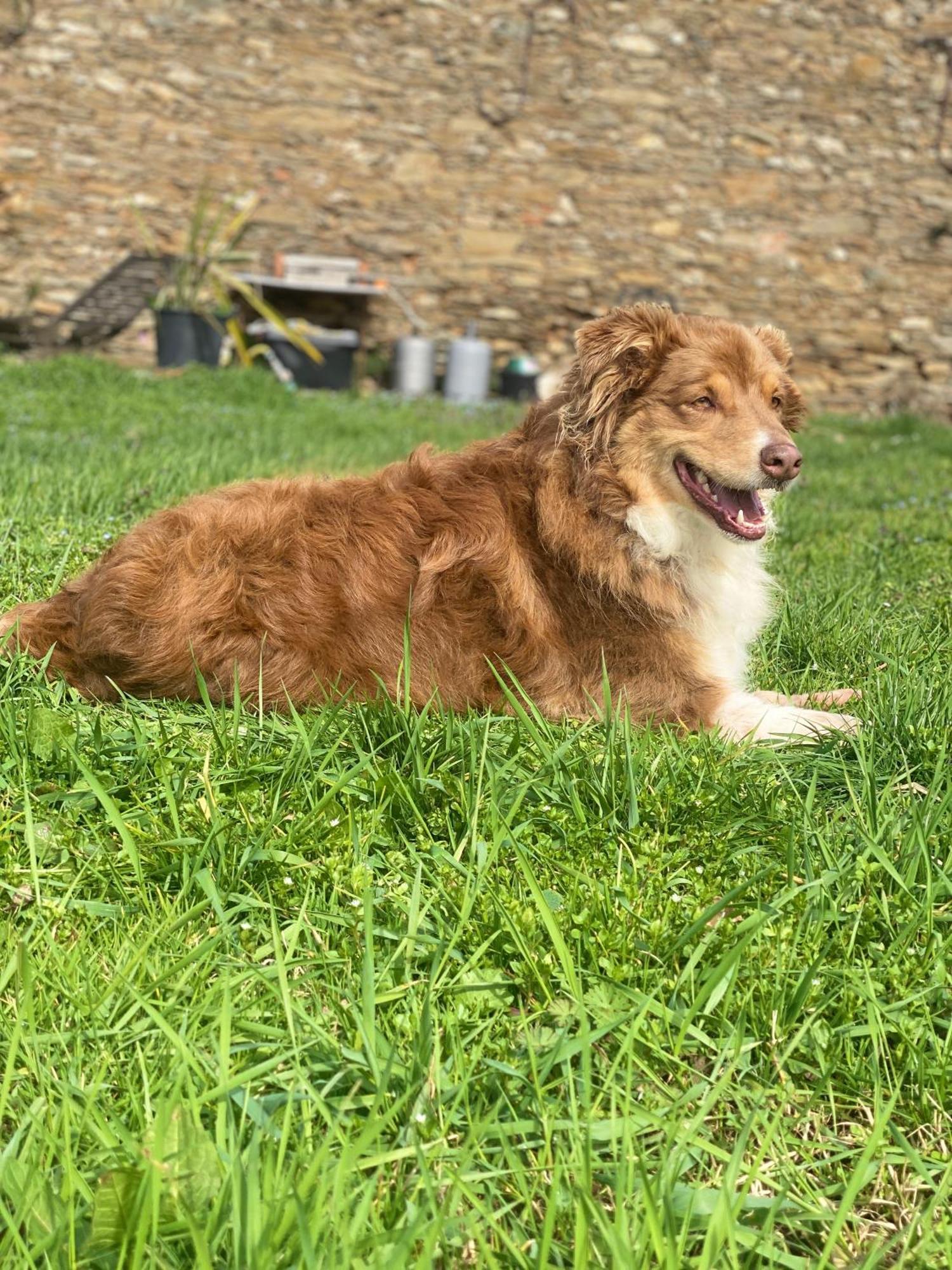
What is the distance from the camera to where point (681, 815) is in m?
2.29

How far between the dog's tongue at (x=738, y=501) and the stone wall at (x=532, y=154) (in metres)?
11.3

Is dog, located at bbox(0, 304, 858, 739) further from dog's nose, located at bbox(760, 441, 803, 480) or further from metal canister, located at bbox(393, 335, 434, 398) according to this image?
metal canister, located at bbox(393, 335, 434, 398)

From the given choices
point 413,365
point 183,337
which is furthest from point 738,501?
point 413,365

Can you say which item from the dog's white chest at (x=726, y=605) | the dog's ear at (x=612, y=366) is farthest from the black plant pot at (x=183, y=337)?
the dog's white chest at (x=726, y=605)

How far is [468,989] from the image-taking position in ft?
6.12

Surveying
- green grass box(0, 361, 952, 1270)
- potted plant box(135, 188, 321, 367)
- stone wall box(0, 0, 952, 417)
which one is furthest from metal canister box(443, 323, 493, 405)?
green grass box(0, 361, 952, 1270)

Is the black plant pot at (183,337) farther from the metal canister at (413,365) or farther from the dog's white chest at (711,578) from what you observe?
the dog's white chest at (711,578)

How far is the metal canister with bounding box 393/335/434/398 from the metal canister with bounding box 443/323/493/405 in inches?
10.9

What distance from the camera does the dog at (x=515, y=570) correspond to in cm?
269

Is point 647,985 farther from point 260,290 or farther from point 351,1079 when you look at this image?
point 260,290

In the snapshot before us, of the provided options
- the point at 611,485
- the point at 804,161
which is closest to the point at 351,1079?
the point at 611,485

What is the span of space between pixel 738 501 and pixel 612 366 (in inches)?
20.0

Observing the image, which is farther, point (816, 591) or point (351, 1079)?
point (816, 591)

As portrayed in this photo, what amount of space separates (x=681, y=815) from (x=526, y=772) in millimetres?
350
